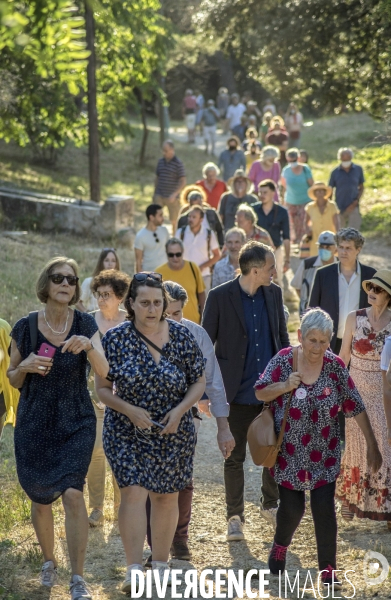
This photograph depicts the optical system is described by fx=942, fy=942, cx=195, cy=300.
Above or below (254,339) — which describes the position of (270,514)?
below

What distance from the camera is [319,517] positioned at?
212 inches

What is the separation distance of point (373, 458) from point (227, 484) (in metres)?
1.25

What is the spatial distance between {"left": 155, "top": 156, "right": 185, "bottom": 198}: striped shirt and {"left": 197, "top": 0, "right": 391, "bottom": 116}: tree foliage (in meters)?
3.85

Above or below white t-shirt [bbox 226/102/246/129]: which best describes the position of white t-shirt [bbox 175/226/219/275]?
below

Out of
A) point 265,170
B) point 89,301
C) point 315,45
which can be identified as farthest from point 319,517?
point 315,45

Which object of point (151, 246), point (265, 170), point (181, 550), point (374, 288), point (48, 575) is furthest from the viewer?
point (265, 170)

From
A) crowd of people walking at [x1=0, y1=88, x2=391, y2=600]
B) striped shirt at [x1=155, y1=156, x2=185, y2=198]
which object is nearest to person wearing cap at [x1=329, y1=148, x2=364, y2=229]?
striped shirt at [x1=155, y1=156, x2=185, y2=198]

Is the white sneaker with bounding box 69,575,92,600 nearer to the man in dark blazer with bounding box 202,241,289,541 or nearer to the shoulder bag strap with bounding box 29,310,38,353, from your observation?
the shoulder bag strap with bounding box 29,310,38,353

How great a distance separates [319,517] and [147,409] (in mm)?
1234

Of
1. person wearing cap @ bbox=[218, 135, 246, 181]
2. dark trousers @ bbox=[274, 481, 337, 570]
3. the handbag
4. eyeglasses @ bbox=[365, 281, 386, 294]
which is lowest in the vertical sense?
dark trousers @ bbox=[274, 481, 337, 570]

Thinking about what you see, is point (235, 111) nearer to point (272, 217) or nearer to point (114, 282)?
point (272, 217)

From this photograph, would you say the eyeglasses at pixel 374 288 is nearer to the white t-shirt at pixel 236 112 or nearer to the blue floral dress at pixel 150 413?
the blue floral dress at pixel 150 413

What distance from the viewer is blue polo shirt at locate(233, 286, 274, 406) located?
649cm

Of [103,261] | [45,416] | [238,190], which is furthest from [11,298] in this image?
[45,416]
